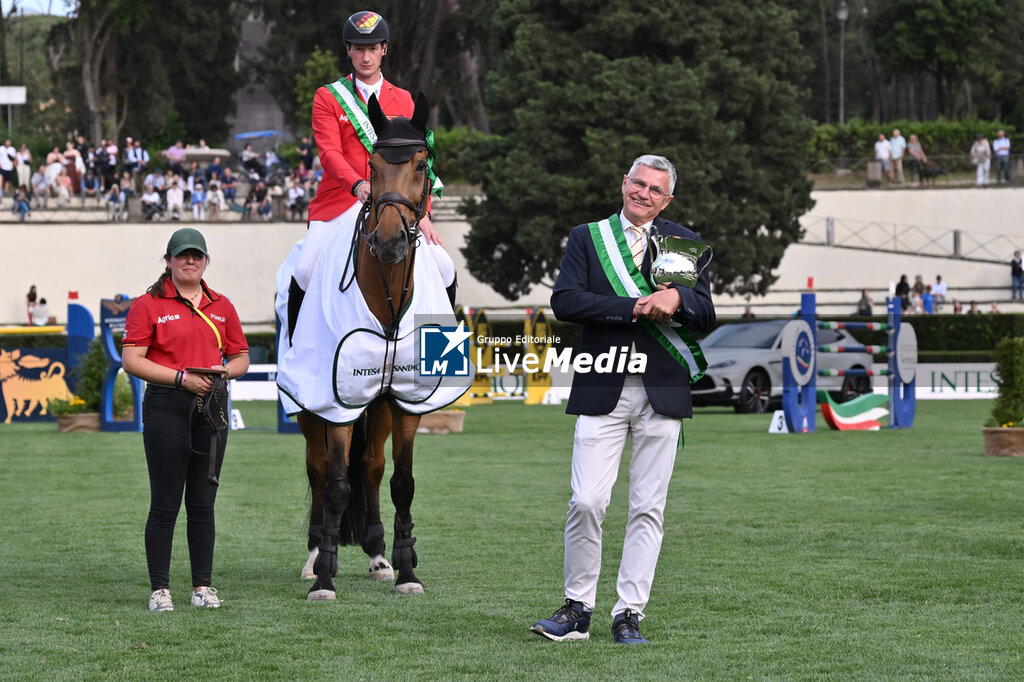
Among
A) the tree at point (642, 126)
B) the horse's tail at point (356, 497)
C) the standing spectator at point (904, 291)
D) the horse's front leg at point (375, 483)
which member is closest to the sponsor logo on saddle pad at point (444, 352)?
the horse's front leg at point (375, 483)

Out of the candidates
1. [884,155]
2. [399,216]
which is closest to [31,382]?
[399,216]

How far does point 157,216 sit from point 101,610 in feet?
134

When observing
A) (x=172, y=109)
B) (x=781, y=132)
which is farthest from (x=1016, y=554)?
(x=172, y=109)

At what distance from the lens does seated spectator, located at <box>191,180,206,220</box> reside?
153ft

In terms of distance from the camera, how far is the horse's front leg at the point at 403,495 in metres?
8.08

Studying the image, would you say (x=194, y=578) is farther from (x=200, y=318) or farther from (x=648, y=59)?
(x=648, y=59)

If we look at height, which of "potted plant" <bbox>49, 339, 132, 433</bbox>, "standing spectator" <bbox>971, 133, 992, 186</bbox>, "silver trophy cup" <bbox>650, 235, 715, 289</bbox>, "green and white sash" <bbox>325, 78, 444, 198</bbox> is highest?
"standing spectator" <bbox>971, 133, 992, 186</bbox>

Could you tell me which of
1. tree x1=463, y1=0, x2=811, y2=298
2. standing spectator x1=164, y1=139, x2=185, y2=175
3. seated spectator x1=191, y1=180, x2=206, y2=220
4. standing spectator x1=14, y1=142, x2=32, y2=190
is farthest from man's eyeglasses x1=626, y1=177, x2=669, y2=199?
standing spectator x1=164, y1=139, x2=185, y2=175

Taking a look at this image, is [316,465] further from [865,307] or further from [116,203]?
[116,203]

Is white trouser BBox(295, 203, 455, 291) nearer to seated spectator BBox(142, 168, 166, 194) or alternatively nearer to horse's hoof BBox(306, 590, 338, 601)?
horse's hoof BBox(306, 590, 338, 601)

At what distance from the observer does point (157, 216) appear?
154 ft

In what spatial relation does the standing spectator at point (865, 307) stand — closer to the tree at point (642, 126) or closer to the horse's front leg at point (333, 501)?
the tree at point (642, 126)

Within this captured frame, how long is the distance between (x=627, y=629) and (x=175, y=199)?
41.8 m

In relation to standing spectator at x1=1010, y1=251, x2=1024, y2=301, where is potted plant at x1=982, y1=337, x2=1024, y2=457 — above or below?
below
